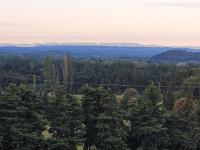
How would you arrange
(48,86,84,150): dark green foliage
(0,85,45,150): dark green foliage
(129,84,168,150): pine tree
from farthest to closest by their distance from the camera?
(129,84,168,150): pine tree, (48,86,84,150): dark green foliage, (0,85,45,150): dark green foliage

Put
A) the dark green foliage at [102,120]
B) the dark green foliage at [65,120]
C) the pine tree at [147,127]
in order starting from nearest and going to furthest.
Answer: the dark green foliage at [65,120], the dark green foliage at [102,120], the pine tree at [147,127]

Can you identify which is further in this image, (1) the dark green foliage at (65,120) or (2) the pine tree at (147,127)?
(2) the pine tree at (147,127)

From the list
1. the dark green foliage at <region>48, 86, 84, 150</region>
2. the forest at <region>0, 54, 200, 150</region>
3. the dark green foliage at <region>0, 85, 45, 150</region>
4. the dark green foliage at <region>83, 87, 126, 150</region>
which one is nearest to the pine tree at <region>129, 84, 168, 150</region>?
the forest at <region>0, 54, 200, 150</region>

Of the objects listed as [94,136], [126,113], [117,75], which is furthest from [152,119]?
[117,75]

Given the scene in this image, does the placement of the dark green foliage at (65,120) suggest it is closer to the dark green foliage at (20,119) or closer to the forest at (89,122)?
the forest at (89,122)

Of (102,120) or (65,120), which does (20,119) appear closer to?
(65,120)

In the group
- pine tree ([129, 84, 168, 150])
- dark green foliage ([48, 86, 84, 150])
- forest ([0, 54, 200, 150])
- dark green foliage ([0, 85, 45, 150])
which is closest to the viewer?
dark green foliage ([0, 85, 45, 150])

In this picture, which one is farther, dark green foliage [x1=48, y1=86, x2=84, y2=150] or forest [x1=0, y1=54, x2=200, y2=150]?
dark green foliage [x1=48, y1=86, x2=84, y2=150]

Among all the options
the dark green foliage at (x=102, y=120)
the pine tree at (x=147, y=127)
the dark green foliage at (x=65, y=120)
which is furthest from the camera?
the pine tree at (x=147, y=127)

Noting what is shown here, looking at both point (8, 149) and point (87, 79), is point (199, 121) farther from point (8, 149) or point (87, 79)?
point (87, 79)

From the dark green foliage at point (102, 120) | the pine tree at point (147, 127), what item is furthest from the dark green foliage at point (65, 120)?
the pine tree at point (147, 127)

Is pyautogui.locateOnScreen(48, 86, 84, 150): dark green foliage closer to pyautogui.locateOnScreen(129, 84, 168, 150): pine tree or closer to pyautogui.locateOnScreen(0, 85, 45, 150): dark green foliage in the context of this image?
pyautogui.locateOnScreen(0, 85, 45, 150): dark green foliage
